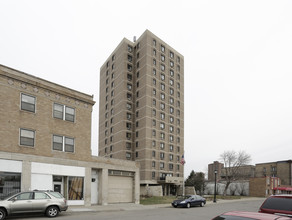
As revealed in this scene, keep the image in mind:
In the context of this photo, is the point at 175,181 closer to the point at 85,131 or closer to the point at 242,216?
the point at 85,131

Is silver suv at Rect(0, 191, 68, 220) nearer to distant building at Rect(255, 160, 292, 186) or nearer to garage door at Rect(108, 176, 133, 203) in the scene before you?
garage door at Rect(108, 176, 133, 203)

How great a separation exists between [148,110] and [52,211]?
48.9 meters

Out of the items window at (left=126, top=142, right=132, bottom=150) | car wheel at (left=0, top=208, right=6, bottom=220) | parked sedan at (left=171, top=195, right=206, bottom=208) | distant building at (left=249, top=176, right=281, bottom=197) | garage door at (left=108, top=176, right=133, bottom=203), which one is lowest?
distant building at (left=249, top=176, right=281, bottom=197)

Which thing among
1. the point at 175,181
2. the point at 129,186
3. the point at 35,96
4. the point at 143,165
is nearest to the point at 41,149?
the point at 35,96

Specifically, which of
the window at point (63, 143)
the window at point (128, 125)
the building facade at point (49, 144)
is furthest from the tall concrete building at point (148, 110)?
the window at point (63, 143)

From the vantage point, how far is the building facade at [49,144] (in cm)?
2020

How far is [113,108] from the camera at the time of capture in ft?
237

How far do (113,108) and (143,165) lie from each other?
1800cm

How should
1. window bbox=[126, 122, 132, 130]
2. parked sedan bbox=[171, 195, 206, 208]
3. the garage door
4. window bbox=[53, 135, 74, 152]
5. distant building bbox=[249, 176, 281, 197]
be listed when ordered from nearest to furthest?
window bbox=[53, 135, 74, 152] → parked sedan bbox=[171, 195, 206, 208] → the garage door → distant building bbox=[249, 176, 281, 197] → window bbox=[126, 122, 132, 130]

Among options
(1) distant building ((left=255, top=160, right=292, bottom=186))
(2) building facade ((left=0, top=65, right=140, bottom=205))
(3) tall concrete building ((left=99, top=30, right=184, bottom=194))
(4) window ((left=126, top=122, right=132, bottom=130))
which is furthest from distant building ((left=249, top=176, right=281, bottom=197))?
(2) building facade ((left=0, top=65, right=140, bottom=205))

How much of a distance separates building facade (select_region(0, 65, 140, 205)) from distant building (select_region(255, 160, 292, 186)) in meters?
74.0

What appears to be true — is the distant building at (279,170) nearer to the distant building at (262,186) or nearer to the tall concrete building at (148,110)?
the distant building at (262,186)

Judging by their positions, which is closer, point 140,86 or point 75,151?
point 75,151

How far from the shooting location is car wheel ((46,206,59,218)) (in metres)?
16.5
